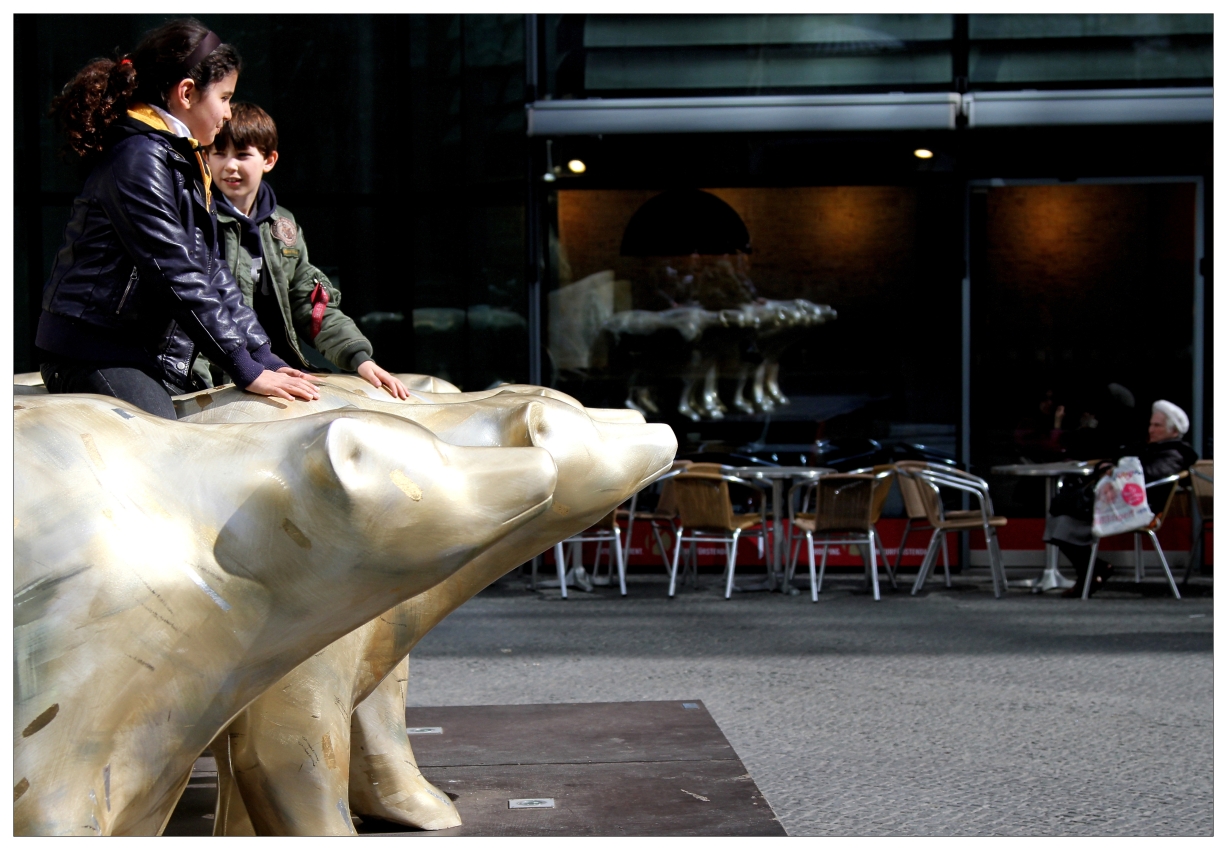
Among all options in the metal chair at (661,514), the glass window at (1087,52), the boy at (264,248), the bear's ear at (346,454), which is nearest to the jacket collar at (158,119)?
the boy at (264,248)

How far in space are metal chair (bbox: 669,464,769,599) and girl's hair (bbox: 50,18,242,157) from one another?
262 inches

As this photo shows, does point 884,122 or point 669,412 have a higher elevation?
point 884,122

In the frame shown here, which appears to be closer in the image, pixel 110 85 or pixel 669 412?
pixel 110 85

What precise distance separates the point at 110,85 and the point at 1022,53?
9.01 meters

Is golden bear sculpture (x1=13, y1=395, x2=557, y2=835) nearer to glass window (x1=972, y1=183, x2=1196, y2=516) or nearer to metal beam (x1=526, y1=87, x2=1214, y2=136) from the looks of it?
metal beam (x1=526, y1=87, x2=1214, y2=136)

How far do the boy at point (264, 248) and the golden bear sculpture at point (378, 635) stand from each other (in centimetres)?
61

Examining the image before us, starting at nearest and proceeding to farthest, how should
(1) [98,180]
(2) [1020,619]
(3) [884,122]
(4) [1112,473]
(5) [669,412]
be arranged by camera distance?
1. (1) [98,180]
2. (2) [1020,619]
3. (4) [1112,473]
4. (3) [884,122]
5. (5) [669,412]

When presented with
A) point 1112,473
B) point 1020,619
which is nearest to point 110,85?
point 1020,619

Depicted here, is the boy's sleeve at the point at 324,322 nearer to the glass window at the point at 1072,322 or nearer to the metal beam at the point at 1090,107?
the metal beam at the point at 1090,107

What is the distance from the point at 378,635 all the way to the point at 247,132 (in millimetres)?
1247

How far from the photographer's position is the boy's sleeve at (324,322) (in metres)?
3.09

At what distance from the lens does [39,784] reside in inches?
64.0
